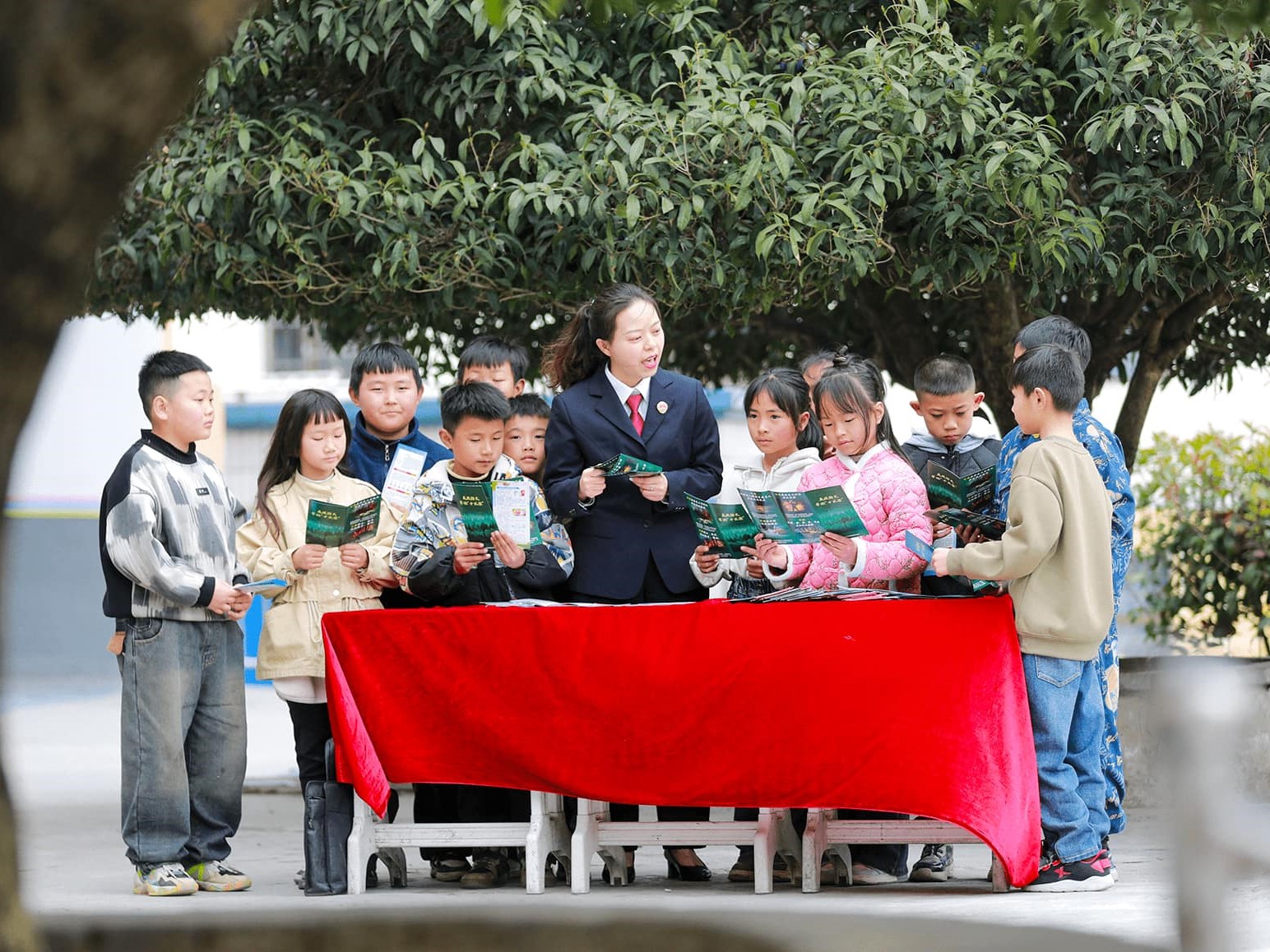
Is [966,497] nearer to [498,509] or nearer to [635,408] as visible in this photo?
[635,408]

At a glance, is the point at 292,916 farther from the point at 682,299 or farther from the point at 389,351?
the point at 682,299

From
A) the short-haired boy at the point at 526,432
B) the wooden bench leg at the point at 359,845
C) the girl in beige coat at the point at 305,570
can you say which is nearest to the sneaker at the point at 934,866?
the wooden bench leg at the point at 359,845

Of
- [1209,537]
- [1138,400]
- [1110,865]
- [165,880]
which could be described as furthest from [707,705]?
[1209,537]

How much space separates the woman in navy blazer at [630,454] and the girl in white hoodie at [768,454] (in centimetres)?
11

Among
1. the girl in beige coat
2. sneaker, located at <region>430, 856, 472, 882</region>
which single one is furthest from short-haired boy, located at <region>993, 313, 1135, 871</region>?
sneaker, located at <region>430, 856, 472, 882</region>

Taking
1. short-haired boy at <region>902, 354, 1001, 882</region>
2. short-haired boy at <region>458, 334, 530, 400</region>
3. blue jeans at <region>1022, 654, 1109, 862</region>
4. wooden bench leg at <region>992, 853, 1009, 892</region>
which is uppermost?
short-haired boy at <region>458, 334, 530, 400</region>

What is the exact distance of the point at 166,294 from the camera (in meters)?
8.00

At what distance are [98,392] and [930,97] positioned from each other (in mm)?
12274

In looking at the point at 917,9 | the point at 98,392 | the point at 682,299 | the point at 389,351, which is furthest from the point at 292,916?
the point at 98,392

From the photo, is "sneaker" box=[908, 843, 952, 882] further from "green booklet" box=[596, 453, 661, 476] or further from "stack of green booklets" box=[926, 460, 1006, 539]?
"green booklet" box=[596, 453, 661, 476]

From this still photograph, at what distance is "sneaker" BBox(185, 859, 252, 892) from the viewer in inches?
238

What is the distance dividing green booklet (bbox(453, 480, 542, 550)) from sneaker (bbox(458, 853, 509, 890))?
1362mm

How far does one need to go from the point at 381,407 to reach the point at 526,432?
0.58 metres

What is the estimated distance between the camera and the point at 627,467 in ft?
18.5
